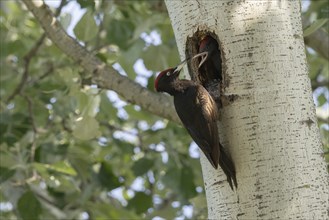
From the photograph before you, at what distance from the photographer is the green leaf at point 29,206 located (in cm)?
307

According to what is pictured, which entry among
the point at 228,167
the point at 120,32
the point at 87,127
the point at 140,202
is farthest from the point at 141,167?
the point at 228,167

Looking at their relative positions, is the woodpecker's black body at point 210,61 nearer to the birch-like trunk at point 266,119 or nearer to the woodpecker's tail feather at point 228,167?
the birch-like trunk at point 266,119

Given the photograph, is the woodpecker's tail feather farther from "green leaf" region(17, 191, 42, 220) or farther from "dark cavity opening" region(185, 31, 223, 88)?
"green leaf" region(17, 191, 42, 220)

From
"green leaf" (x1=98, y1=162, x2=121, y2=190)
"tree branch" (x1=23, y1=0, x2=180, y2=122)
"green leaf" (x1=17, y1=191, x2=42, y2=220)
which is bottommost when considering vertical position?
"green leaf" (x1=17, y1=191, x2=42, y2=220)

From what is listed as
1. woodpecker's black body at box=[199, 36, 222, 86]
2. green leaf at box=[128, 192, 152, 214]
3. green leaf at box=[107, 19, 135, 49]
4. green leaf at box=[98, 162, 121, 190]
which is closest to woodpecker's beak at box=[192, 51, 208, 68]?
woodpecker's black body at box=[199, 36, 222, 86]

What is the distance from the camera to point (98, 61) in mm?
2775

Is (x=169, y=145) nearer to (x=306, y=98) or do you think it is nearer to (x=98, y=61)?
(x=98, y=61)

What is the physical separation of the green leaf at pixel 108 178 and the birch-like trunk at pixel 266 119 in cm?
139

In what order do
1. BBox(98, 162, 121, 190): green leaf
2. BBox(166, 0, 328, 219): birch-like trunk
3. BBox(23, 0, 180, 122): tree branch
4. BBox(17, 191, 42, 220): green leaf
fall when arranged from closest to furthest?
BBox(166, 0, 328, 219): birch-like trunk < BBox(23, 0, 180, 122): tree branch < BBox(17, 191, 42, 220): green leaf < BBox(98, 162, 121, 190): green leaf

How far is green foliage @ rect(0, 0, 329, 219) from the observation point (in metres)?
3.09

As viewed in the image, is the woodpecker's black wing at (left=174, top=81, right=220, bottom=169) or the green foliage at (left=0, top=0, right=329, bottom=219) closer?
the woodpecker's black wing at (left=174, top=81, right=220, bottom=169)

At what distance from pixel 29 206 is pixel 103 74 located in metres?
0.71

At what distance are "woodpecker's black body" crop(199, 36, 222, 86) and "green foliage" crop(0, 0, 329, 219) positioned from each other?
0.59 m

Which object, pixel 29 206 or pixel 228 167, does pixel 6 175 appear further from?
pixel 228 167
